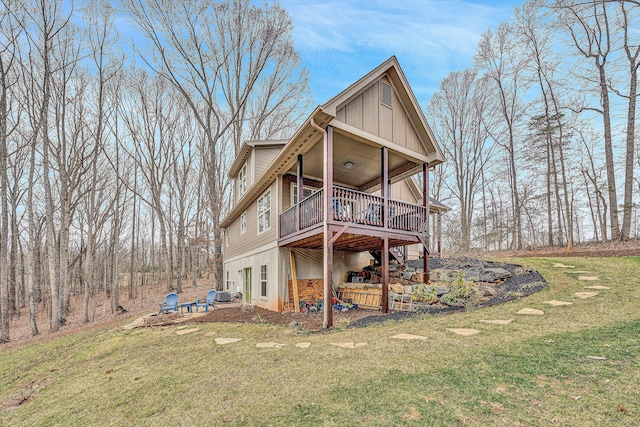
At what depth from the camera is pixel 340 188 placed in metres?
7.39

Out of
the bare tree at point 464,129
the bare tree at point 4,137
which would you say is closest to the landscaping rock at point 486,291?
the bare tree at point 4,137

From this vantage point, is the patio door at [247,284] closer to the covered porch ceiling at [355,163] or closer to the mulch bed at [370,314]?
the mulch bed at [370,314]

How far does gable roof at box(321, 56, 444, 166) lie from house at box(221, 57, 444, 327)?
3cm

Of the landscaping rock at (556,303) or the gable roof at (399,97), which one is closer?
the landscaping rock at (556,303)

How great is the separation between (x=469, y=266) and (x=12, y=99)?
1932 centimetres

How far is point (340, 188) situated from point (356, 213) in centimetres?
156

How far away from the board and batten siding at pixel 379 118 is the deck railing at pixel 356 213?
6.16ft

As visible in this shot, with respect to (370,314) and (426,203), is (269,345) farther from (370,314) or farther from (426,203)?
(426,203)

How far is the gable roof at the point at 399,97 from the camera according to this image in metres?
7.29

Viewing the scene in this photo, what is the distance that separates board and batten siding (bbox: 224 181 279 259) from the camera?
1023 cm

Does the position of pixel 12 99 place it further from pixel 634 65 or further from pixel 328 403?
pixel 634 65

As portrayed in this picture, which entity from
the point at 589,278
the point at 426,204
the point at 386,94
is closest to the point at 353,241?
the point at 426,204

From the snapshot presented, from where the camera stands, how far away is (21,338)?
10773 mm

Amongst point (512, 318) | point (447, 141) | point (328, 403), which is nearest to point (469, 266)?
point (512, 318)
